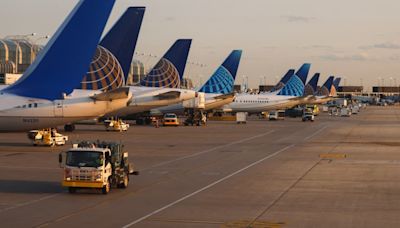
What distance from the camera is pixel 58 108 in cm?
4316

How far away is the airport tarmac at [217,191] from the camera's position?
70.0ft

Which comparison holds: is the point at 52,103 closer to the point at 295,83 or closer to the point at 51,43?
the point at 51,43

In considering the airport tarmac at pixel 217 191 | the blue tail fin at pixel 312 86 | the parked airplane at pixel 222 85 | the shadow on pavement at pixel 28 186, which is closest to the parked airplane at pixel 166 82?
the parked airplane at pixel 222 85

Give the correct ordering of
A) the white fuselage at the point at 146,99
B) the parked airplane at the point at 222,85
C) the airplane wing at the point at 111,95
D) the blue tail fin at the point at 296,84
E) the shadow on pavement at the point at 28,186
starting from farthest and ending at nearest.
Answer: the blue tail fin at the point at 296,84, the parked airplane at the point at 222,85, the white fuselage at the point at 146,99, the airplane wing at the point at 111,95, the shadow on pavement at the point at 28,186

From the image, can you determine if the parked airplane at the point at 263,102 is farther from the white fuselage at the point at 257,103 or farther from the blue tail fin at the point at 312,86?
the blue tail fin at the point at 312,86

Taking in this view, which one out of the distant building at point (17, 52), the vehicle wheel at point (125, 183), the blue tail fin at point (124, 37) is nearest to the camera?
the vehicle wheel at point (125, 183)

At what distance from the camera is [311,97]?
445ft

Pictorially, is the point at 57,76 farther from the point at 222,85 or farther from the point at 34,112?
the point at 222,85

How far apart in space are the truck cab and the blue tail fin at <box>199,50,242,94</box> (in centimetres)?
7373

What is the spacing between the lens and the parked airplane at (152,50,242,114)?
324ft

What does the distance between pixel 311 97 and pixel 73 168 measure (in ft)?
370

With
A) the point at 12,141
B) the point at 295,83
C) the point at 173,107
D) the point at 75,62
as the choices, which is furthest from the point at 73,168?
the point at 295,83

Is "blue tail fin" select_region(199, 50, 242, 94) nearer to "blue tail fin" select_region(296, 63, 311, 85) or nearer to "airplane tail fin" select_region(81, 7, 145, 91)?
"blue tail fin" select_region(296, 63, 311, 85)

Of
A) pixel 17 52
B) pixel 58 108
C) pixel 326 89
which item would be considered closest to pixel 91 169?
pixel 58 108
